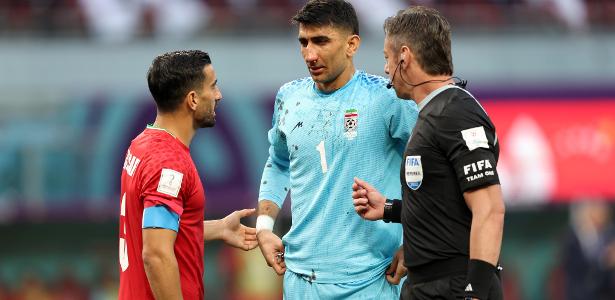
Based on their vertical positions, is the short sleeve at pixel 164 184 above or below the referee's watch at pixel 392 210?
above

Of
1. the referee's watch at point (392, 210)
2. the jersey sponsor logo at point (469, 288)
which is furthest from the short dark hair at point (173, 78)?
the jersey sponsor logo at point (469, 288)

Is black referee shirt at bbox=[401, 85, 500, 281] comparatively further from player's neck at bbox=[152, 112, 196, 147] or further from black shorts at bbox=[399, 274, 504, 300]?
player's neck at bbox=[152, 112, 196, 147]

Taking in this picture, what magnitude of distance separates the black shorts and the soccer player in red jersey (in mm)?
1115

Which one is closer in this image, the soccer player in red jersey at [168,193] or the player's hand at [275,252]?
the soccer player in red jersey at [168,193]

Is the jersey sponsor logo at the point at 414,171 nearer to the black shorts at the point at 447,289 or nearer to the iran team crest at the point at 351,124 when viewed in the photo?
the black shorts at the point at 447,289

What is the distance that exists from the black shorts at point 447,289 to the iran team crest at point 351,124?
36.3 inches

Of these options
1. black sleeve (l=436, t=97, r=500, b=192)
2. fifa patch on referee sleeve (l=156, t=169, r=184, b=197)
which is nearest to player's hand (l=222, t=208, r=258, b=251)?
fifa patch on referee sleeve (l=156, t=169, r=184, b=197)

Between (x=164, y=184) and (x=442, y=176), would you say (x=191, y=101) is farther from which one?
(x=442, y=176)

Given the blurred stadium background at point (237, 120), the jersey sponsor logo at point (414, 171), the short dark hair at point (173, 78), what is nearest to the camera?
the jersey sponsor logo at point (414, 171)

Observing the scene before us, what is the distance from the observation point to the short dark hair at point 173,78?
5.33 meters

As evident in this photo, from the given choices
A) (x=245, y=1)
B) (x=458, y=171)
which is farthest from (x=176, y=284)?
(x=245, y=1)

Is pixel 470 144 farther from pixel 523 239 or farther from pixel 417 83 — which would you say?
pixel 523 239

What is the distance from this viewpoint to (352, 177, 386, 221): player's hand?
201 inches

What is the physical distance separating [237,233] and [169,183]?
93 centimetres
